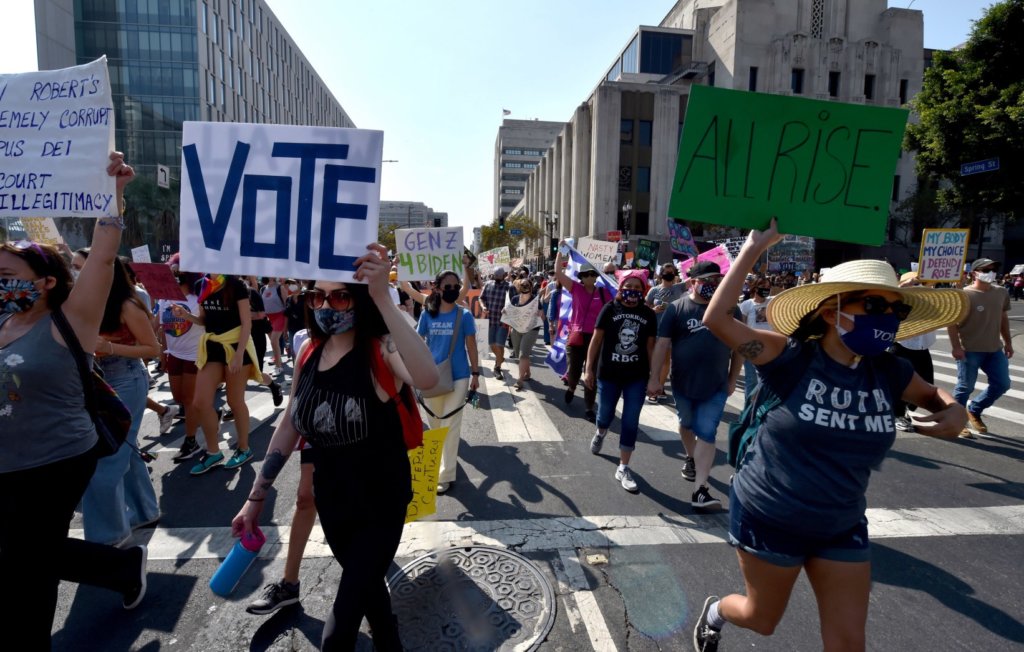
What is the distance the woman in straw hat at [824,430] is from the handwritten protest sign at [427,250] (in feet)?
16.3

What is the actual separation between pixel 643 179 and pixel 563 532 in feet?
151

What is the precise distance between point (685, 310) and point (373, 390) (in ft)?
9.79

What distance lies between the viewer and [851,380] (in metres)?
2.13

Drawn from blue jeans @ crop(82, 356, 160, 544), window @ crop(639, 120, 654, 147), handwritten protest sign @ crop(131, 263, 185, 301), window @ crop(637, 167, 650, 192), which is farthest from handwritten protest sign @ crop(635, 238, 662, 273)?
window @ crop(639, 120, 654, 147)

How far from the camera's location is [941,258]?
855 cm

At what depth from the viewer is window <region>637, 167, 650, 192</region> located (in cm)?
4619

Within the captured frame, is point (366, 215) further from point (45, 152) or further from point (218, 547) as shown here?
point (218, 547)

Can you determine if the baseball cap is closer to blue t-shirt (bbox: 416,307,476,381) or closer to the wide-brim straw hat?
the wide-brim straw hat

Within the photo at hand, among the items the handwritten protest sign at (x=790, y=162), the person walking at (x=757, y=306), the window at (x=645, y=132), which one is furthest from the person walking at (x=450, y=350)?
the window at (x=645, y=132)

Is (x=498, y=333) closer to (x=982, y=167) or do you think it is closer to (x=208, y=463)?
(x=208, y=463)

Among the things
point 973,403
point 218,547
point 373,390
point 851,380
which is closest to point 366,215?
point 373,390

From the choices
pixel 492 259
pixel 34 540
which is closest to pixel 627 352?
pixel 34 540

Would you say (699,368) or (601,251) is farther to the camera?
(601,251)

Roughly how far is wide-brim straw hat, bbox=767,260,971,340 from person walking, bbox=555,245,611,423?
483 cm
